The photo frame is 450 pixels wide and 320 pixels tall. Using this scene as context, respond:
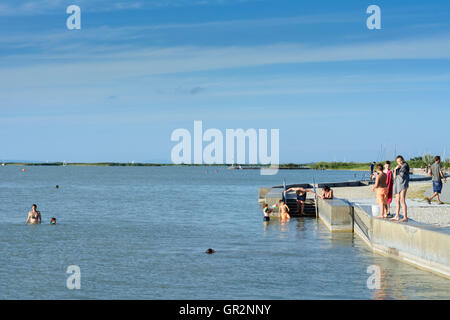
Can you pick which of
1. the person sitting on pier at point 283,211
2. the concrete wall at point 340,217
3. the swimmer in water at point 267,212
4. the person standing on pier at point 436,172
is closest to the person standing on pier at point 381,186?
the concrete wall at point 340,217

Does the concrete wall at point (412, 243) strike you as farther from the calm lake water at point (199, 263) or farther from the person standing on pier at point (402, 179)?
the person standing on pier at point (402, 179)

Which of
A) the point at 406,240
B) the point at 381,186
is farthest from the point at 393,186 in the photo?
the point at 406,240

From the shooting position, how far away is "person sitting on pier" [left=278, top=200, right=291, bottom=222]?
1346 inches

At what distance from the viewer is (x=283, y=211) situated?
3441 cm

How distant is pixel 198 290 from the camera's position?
55.7 feet

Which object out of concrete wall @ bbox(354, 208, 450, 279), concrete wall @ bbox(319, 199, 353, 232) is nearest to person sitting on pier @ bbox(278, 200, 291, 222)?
concrete wall @ bbox(319, 199, 353, 232)

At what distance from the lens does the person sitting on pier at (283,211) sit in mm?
34188

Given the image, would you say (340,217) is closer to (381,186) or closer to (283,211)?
(381,186)

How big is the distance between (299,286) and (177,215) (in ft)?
89.6

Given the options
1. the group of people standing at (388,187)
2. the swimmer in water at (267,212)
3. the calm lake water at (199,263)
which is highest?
the group of people standing at (388,187)

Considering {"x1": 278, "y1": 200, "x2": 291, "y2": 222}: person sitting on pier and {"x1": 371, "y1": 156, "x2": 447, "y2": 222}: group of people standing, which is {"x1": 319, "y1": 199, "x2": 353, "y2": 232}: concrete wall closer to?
{"x1": 371, "y1": 156, "x2": 447, "y2": 222}: group of people standing
